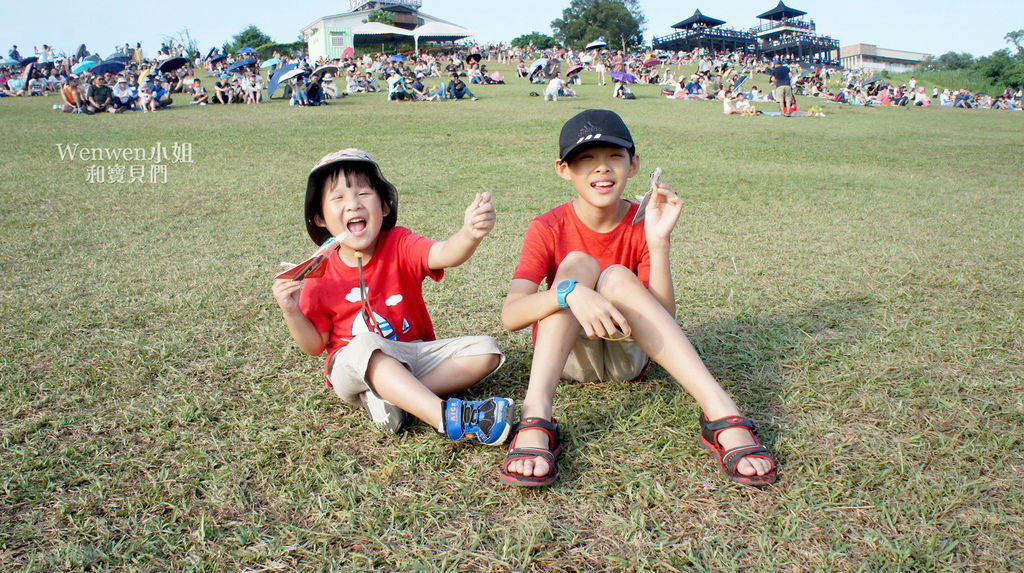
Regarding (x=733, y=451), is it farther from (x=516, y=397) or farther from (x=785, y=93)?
(x=785, y=93)

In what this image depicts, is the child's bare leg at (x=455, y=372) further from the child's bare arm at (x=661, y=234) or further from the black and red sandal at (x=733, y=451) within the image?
the black and red sandal at (x=733, y=451)

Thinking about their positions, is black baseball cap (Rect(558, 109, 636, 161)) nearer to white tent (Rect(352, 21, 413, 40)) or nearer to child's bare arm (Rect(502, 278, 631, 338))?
child's bare arm (Rect(502, 278, 631, 338))

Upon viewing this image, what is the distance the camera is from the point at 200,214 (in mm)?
6848

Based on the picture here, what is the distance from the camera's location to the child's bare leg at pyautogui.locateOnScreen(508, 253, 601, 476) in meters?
2.27

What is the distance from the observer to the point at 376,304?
105 inches

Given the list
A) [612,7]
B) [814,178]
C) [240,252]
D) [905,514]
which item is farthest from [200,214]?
[612,7]

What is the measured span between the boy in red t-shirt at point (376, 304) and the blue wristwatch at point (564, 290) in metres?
0.34

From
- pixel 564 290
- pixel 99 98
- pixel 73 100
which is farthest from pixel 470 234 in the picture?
pixel 73 100

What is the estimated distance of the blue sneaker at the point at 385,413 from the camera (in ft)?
7.87

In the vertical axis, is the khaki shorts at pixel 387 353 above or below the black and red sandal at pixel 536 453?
above

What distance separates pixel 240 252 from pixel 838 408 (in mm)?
4520

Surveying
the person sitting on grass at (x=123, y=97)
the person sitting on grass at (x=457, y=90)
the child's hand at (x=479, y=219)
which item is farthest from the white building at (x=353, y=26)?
the child's hand at (x=479, y=219)

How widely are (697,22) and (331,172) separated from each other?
70.7m

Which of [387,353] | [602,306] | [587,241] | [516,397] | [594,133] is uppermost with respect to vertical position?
[594,133]
